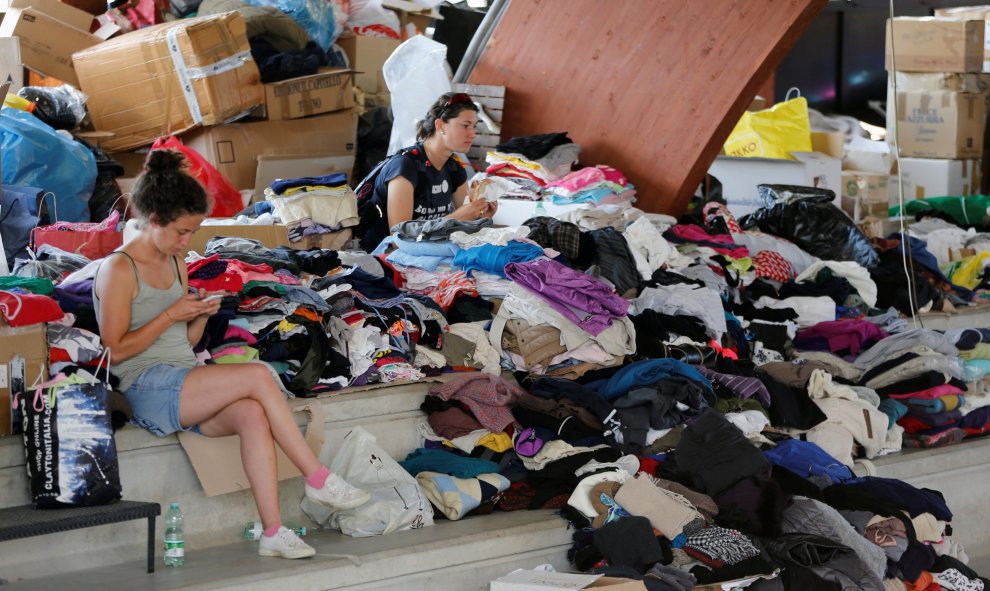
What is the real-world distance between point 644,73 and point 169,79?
2.65 meters

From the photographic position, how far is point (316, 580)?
12.0 ft

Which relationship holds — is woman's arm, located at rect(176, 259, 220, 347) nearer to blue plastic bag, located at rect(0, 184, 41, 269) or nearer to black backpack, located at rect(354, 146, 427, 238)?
blue plastic bag, located at rect(0, 184, 41, 269)

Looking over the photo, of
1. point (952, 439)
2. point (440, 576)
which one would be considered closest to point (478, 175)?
point (952, 439)

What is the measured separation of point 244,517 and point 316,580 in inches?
23.2

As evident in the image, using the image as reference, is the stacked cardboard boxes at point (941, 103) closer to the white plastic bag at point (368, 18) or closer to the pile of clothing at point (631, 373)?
the pile of clothing at point (631, 373)

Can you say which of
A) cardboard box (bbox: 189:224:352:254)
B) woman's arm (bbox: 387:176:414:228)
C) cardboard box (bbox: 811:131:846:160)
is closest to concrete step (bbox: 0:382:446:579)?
cardboard box (bbox: 189:224:352:254)

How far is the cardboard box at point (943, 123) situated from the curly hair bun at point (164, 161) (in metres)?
6.63

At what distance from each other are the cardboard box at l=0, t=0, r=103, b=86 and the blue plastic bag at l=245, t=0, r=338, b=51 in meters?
1.06

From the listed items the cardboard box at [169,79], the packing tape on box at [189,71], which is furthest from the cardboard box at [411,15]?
the packing tape on box at [189,71]

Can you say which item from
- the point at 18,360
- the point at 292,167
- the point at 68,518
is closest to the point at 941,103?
the point at 292,167

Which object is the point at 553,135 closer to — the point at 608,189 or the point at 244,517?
the point at 608,189

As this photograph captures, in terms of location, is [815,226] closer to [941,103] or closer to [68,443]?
[941,103]

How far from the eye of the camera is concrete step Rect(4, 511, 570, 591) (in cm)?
360

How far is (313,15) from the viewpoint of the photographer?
7.51 meters
